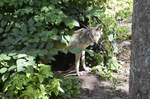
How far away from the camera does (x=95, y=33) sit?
226 inches

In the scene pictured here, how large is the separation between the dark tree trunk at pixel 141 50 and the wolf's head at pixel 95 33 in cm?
255

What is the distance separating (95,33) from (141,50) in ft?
9.20

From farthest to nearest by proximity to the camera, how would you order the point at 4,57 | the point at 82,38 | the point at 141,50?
the point at 82,38 < the point at 4,57 < the point at 141,50

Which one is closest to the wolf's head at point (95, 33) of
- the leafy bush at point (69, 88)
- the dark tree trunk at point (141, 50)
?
the leafy bush at point (69, 88)

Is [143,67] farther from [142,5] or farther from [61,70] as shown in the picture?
[61,70]

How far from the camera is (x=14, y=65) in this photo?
366 cm

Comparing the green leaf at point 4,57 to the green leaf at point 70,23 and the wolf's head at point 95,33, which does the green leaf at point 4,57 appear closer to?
the green leaf at point 70,23

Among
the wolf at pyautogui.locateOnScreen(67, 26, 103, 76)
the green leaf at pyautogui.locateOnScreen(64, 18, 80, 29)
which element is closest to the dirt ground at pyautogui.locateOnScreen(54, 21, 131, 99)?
the wolf at pyautogui.locateOnScreen(67, 26, 103, 76)

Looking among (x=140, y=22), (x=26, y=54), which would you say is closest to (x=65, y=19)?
(x=26, y=54)

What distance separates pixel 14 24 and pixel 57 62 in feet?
7.06

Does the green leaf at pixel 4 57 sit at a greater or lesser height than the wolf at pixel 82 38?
lesser

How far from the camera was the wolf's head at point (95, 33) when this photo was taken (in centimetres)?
566

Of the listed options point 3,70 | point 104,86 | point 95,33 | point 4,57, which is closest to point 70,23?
point 4,57

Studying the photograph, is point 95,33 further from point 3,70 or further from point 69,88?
point 3,70
